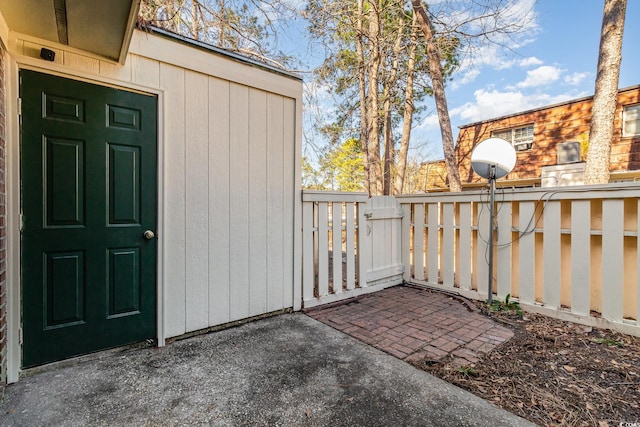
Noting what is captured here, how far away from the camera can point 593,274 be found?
2986 mm

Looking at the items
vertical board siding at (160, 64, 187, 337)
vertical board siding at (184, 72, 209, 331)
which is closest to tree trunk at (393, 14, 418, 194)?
vertical board siding at (184, 72, 209, 331)

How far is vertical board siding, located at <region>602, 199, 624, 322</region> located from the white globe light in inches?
40.3

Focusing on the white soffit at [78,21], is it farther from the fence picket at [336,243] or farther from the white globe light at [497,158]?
the white globe light at [497,158]

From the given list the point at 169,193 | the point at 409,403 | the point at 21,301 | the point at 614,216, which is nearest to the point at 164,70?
the point at 169,193

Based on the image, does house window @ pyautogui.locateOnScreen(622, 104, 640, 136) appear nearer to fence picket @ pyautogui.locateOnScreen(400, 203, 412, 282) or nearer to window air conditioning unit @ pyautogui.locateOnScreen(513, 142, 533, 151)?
window air conditioning unit @ pyautogui.locateOnScreen(513, 142, 533, 151)

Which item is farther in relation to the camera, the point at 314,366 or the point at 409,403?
the point at 314,366

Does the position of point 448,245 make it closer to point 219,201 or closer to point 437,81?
point 219,201

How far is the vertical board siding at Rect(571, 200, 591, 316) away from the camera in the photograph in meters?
2.90

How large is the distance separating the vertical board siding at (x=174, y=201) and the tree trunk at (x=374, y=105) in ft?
16.1

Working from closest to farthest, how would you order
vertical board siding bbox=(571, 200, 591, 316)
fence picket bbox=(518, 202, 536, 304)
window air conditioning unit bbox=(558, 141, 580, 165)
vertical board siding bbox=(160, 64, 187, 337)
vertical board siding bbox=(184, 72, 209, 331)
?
vertical board siding bbox=(160, 64, 187, 337)
vertical board siding bbox=(184, 72, 209, 331)
vertical board siding bbox=(571, 200, 591, 316)
fence picket bbox=(518, 202, 536, 304)
window air conditioning unit bbox=(558, 141, 580, 165)

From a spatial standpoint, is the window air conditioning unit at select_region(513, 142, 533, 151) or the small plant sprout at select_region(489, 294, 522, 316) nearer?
the small plant sprout at select_region(489, 294, 522, 316)

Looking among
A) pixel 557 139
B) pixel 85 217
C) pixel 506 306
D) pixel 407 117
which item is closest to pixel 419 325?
pixel 506 306

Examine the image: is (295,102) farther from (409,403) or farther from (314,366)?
(409,403)

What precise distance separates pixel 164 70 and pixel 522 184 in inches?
419
